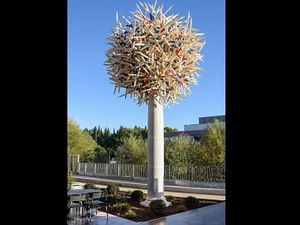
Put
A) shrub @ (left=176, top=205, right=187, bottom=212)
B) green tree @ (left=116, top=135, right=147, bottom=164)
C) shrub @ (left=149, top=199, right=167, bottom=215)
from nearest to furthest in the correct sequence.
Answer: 1. shrub @ (left=149, top=199, right=167, bottom=215)
2. shrub @ (left=176, top=205, right=187, bottom=212)
3. green tree @ (left=116, top=135, right=147, bottom=164)

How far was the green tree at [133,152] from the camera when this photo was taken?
24808mm

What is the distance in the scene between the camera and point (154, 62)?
11227 mm

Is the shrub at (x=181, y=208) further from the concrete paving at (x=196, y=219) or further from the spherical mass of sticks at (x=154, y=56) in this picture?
the spherical mass of sticks at (x=154, y=56)

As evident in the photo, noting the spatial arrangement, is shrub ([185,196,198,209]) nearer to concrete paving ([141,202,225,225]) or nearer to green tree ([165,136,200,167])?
concrete paving ([141,202,225,225])

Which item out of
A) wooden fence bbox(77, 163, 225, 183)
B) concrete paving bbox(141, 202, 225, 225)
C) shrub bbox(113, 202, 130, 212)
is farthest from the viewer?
wooden fence bbox(77, 163, 225, 183)

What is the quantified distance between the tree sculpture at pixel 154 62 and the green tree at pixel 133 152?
13.1 meters

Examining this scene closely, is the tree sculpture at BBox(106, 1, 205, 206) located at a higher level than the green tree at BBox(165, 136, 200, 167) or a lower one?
higher

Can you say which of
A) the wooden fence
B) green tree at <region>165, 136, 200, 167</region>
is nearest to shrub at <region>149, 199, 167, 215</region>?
the wooden fence

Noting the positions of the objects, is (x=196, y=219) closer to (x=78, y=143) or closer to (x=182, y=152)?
(x=182, y=152)

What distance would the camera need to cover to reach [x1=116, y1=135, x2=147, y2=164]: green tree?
977 inches
